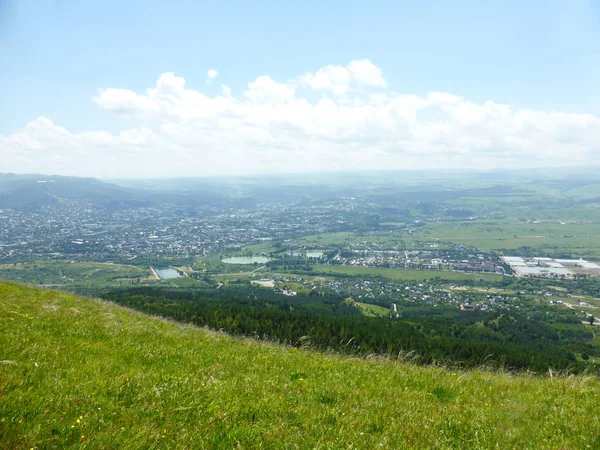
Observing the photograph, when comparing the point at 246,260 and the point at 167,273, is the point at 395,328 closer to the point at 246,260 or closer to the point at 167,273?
the point at 167,273

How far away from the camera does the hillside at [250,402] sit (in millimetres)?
4703

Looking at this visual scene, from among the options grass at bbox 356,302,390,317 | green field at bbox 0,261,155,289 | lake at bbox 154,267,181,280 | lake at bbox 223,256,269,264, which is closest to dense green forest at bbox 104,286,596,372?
grass at bbox 356,302,390,317

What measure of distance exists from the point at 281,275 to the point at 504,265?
82.5 meters

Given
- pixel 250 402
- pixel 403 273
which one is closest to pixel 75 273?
pixel 403 273

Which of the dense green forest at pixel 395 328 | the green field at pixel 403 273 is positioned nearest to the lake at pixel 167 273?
the dense green forest at pixel 395 328

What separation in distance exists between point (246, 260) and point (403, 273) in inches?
2471

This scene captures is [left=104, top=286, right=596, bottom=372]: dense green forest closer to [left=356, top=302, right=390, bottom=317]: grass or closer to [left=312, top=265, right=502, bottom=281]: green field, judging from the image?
[left=356, top=302, right=390, bottom=317]: grass

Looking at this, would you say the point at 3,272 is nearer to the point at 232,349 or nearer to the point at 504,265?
the point at 232,349

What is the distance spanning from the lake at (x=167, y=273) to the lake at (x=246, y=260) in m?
22.7

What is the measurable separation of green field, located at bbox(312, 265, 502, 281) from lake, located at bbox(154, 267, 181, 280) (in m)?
47.7

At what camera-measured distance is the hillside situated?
4.70 metres

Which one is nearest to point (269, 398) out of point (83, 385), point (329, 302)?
point (83, 385)

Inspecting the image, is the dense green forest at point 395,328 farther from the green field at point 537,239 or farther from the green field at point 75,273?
the green field at point 537,239

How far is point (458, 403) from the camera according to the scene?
728 centimetres
